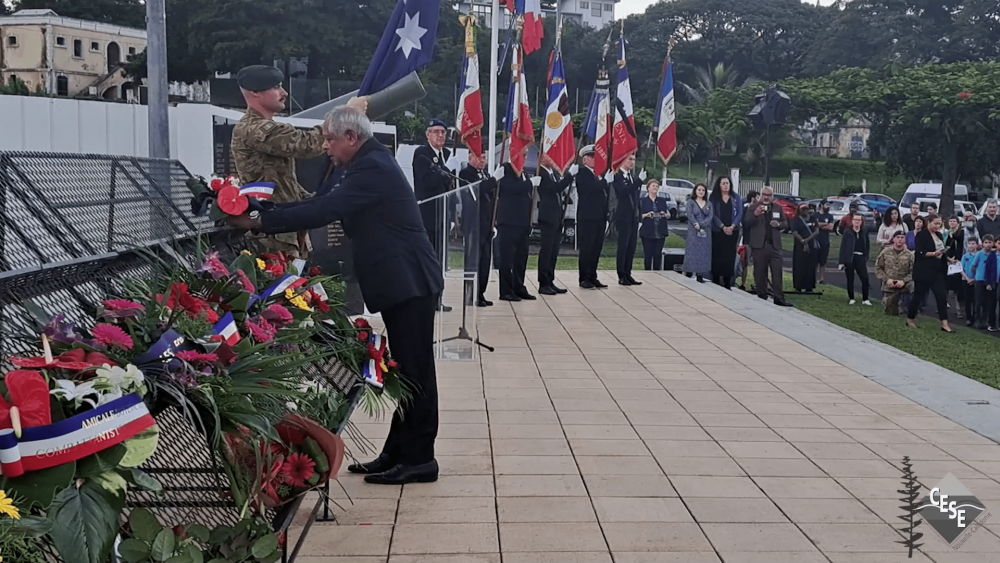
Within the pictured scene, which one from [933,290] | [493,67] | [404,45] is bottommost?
[933,290]

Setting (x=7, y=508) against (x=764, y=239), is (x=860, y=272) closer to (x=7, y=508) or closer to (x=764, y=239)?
(x=764, y=239)

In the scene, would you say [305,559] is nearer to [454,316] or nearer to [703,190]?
[454,316]

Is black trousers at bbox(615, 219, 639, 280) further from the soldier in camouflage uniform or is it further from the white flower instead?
the white flower

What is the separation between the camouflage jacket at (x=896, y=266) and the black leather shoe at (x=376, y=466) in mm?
11868

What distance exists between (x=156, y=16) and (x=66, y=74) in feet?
189

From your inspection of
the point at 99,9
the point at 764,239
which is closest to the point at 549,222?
the point at 764,239

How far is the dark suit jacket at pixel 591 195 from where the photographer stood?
14.6 m

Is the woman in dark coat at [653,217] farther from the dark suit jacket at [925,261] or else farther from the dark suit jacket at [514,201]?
the dark suit jacket at [925,261]

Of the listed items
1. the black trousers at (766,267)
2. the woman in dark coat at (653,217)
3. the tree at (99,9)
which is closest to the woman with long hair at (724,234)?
the black trousers at (766,267)

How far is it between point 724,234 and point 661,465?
10.9 metres

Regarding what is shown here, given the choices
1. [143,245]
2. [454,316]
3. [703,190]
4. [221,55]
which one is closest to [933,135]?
[703,190]

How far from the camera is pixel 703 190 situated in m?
16.0

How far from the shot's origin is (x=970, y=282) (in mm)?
15539

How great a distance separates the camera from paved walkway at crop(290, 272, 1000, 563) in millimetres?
4488
